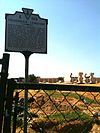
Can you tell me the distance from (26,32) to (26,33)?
0.02 m

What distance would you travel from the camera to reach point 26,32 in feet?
24.7

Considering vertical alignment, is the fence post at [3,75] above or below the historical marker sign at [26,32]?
below

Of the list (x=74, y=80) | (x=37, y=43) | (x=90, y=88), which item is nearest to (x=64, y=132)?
(x=37, y=43)

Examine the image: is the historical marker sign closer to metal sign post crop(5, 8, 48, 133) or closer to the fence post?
metal sign post crop(5, 8, 48, 133)

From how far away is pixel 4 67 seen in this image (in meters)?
4.01

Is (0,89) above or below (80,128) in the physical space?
above

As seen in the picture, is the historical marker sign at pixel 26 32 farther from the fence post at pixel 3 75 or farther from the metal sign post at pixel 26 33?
the fence post at pixel 3 75

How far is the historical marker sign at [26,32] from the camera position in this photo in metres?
7.38

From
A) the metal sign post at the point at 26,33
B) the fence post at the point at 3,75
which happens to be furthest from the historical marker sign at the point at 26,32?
the fence post at the point at 3,75

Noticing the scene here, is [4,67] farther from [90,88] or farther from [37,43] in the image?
[37,43]

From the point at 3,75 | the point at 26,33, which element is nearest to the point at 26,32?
the point at 26,33

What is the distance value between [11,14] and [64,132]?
5055 millimetres

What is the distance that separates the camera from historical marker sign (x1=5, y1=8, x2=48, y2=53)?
290 inches

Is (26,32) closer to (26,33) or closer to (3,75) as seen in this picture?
(26,33)
